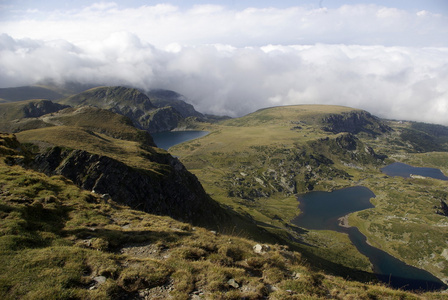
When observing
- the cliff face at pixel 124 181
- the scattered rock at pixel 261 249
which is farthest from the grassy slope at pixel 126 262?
the cliff face at pixel 124 181

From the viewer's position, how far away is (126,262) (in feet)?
54.5

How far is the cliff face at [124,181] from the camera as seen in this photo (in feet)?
219

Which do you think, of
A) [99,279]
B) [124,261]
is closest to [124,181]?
[124,261]

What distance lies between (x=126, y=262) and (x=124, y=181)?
61614mm

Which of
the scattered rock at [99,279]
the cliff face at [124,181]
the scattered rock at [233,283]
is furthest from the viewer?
the cliff face at [124,181]

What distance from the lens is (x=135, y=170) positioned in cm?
7812

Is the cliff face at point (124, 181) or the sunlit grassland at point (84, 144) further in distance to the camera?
the sunlit grassland at point (84, 144)

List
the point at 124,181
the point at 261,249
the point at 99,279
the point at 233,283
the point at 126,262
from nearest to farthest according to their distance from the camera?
the point at 99,279 → the point at 233,283 → the point at 126,262 → the point at 261,249 → the point at 124,181

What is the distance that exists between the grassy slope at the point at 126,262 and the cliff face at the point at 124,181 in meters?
42.8

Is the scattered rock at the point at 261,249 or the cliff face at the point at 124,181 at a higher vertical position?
the scattered rock at the point at 261,249

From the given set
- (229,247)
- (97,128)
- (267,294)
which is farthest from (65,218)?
(97,128)

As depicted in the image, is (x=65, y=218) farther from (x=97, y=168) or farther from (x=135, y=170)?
(x=135, y=170)

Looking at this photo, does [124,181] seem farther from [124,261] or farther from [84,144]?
[124,261]

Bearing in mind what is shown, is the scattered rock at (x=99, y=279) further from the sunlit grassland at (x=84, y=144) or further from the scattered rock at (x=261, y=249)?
the sunlit grassland at (x=84, y=144)
